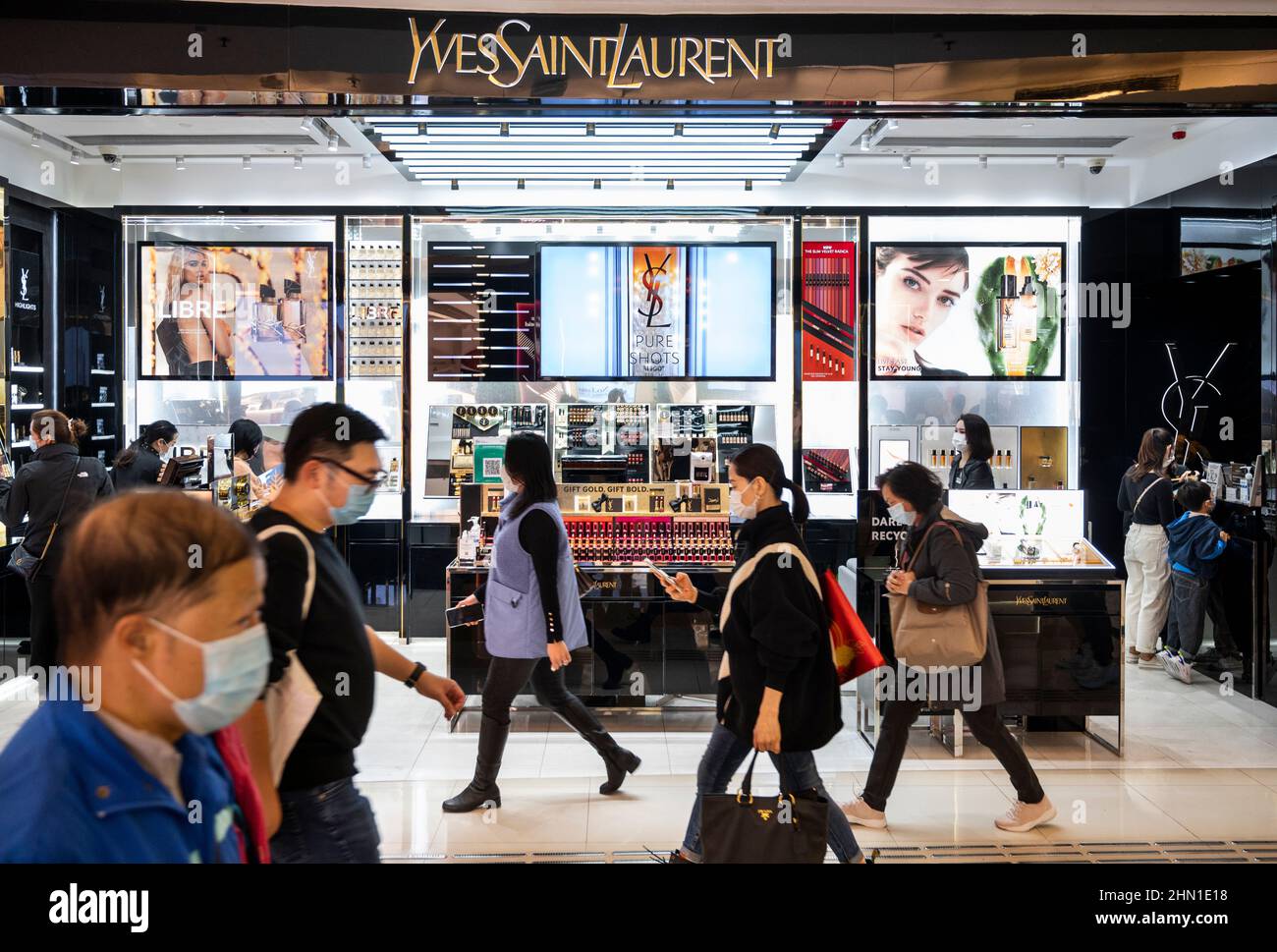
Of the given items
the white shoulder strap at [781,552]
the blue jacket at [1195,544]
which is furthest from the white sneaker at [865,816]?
the blue jacket at [1195,544]

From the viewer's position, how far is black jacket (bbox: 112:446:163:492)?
6324mm

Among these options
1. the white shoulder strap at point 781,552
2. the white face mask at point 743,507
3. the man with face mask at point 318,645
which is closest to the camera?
the man with face mask at point 318,645

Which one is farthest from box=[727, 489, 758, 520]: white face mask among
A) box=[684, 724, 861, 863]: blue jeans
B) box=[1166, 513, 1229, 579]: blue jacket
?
box=[1166, 513, 1229, 579]: blue jacket

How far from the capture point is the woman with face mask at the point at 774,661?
3.28m

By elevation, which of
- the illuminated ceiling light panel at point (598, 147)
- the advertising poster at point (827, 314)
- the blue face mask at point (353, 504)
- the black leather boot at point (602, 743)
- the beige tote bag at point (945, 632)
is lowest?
the black leather boot at point (602, 743)

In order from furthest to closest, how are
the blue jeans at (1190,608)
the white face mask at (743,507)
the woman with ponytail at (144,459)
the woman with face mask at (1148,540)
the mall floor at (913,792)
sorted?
the woman with face mask at (1148,540)
the blue jeans at (1190,608)
the woman with ponytail at (144,459)
the mall floor at (913,792)
the white face mask at (743,507)

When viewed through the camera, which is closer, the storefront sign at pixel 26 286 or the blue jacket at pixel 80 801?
the blue jacket at pixel 80 801

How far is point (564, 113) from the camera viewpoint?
13.4 ft

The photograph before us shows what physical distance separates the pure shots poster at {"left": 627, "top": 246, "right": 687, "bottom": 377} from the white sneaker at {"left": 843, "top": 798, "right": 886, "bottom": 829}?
13.7ft

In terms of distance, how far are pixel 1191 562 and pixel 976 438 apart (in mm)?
1621

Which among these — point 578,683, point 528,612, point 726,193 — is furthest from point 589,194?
point 528,612

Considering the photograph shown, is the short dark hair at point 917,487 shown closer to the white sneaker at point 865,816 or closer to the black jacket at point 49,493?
the white sneaker at point 865,816

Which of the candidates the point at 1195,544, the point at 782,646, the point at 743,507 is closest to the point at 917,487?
the point at 743,507

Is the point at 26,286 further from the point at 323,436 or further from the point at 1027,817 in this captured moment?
the point at 1027,817
